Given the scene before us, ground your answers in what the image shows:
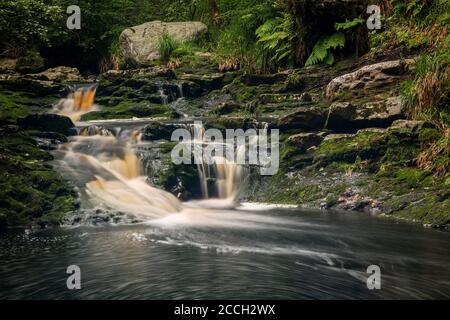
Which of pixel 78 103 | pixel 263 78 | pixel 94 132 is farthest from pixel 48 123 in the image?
pixel 263 78

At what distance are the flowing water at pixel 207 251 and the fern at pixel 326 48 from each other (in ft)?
18.6

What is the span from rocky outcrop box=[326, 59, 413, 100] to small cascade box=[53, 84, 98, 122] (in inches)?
294

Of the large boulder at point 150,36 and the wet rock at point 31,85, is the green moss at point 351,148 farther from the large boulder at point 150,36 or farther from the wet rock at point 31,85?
the large boulder at point 150,36

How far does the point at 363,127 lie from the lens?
35.4 feet

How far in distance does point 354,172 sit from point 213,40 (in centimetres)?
1146

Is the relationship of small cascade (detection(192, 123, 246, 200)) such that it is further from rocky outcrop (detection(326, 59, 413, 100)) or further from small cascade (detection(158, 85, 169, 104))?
small cascade (detection(158, 85, 169, 104))

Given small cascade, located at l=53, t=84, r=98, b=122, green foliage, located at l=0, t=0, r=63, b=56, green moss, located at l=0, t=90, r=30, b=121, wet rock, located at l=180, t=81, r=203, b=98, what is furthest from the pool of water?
small cascade, located at l=53, t=84, r=98, b=122

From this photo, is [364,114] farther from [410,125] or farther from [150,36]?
[150,36]

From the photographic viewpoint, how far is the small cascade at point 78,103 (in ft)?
50.0

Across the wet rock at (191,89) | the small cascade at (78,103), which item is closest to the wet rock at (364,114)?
the wet rock at (191,89)

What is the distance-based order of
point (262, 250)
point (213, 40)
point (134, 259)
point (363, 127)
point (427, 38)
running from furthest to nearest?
1. point (213, 40)
2. point (427, 38)
3. point (363, 127)
4. point (262, 250)
5. point (134, 259)

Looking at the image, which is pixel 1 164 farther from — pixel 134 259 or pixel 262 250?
pixel 262 250

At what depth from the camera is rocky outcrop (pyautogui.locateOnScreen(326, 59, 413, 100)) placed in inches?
449
